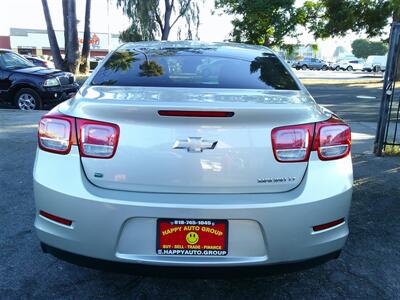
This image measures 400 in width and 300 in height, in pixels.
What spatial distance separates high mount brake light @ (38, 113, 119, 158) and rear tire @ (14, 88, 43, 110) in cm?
934

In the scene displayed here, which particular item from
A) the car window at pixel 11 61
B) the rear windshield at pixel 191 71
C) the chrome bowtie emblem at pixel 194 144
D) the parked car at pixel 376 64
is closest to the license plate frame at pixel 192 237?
the chrome bowtie emblem at pixel 194 144

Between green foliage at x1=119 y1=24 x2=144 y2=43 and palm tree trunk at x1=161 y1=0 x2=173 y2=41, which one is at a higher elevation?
palm tree trunk at x1=161 y1=0 x2=173 y2=41

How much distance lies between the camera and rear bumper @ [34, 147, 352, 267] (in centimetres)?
235

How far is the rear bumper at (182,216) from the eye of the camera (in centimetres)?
235

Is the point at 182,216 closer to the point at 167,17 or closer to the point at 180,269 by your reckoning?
the point at 180,269

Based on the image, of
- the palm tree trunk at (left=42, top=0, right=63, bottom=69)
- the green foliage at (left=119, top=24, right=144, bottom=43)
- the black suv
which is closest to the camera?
the black suv

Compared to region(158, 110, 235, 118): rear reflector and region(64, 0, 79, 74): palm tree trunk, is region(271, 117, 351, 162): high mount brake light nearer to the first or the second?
region(158, 110, 235, 118): rear reflector

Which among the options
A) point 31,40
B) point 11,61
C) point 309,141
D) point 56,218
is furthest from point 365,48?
point 56,218

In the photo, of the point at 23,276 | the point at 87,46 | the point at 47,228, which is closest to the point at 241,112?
the point at 47,228

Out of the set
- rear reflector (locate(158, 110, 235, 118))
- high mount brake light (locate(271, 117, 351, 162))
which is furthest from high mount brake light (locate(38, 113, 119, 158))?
high mount brake light (locate(271, 117, 351, 162))

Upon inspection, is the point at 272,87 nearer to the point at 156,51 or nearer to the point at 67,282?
the point at 156,51

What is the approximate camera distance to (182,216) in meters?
2.35

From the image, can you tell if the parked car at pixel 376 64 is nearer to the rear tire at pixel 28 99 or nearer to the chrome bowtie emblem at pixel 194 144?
the rear tire at pixel 28 99

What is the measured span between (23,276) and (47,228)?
75cm
